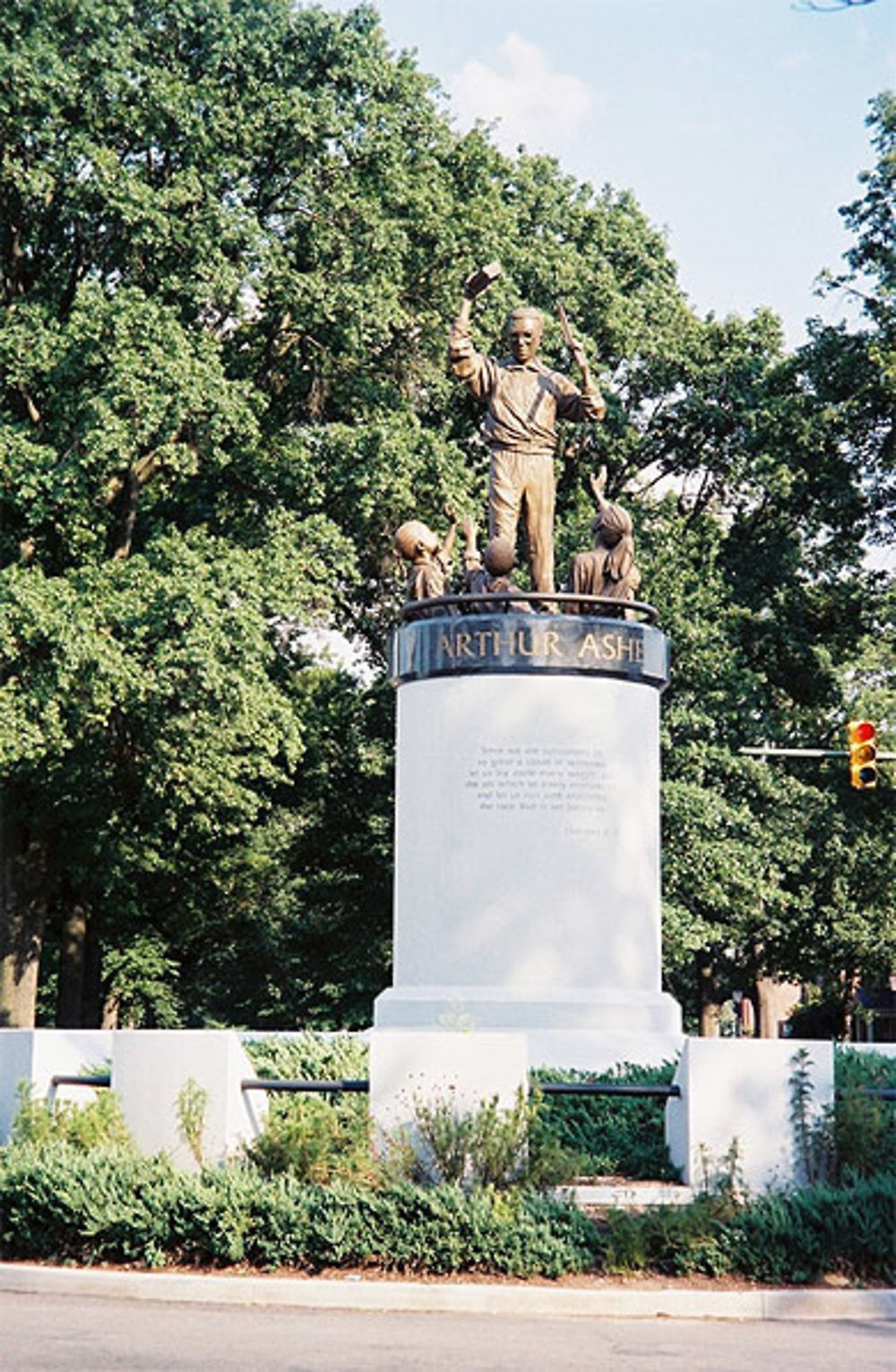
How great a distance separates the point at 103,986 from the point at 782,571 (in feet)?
60.0

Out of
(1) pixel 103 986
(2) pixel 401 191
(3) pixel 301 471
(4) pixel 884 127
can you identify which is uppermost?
(4) pixel 884 127

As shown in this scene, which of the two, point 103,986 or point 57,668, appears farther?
point 103,986

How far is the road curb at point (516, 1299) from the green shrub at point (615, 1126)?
331 cm

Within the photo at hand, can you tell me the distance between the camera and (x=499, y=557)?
22297 millimetres

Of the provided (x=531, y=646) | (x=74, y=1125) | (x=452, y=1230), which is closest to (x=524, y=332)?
(x=531, y=646)

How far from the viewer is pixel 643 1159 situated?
16.0 metres

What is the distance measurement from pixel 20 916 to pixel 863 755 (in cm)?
1727

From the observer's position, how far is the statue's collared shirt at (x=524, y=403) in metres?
22.8

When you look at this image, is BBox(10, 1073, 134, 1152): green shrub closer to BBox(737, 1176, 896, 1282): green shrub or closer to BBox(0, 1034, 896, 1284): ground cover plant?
BBox(0, 1034, 896, 1284): ground cover plant

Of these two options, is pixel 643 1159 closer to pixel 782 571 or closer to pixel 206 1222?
pixel 206 1222

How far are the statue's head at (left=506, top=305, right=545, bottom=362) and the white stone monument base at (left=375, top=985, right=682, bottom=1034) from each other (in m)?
7.37

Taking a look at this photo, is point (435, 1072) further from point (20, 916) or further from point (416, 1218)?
point (20, 916)

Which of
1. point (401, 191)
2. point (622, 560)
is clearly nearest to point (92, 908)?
point (401, 191)

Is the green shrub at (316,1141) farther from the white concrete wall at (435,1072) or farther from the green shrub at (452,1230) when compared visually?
the green shrub at (452,1230)
